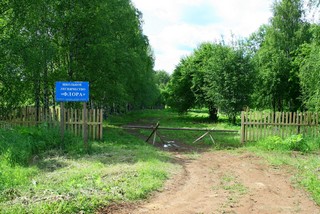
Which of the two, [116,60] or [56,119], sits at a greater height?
[116,60]

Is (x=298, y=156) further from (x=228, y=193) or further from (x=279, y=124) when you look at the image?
(x=228, y=193)

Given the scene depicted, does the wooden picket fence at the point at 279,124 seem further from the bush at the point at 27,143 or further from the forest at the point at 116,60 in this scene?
the bush at the point at 27,143

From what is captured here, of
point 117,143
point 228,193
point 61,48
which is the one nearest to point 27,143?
point 117,143

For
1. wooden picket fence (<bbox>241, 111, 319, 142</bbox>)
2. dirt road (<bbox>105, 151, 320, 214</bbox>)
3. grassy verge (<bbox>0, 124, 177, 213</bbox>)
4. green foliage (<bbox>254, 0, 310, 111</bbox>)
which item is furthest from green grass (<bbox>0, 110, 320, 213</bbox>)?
green foliage (<bbox>254, 0, 310, 111</bbox>)

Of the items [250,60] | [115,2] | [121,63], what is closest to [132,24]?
Answer: [115,2]

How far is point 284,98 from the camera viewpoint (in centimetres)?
3309

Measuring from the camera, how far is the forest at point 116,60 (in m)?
14.8

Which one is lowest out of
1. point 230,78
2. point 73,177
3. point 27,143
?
point 73,177

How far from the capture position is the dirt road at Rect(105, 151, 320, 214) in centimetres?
590

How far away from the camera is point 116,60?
66.5 ft

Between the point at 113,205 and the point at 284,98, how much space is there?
3103cm

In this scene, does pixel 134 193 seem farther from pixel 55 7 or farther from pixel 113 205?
pixel 55 7

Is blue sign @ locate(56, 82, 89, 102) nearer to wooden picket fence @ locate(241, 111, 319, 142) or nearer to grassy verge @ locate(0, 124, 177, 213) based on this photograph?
grassy verge @ locate(0, 124, 177, 213)

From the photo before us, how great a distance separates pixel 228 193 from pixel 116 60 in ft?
48.9
